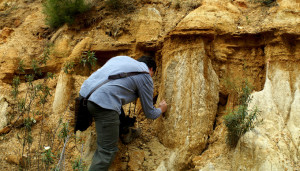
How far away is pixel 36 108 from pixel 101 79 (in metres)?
2.63

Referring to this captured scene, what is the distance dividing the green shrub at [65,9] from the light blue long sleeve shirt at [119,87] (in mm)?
3067

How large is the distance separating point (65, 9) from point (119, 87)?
360 cm

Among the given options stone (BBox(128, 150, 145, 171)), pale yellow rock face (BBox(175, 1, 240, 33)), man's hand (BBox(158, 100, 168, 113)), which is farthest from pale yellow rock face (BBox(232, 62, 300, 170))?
stone (BBox(128, 150, 145, 171))

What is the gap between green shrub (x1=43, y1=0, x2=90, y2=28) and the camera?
6027 mm

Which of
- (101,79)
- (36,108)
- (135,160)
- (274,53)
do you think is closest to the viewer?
(101,79)

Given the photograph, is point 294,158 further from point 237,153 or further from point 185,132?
point 185,132

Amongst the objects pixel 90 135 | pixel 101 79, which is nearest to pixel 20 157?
pixel 90 135

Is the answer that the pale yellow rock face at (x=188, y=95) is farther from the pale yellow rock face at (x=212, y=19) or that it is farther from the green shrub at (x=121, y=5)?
the green shrub at (x=121, y=5)

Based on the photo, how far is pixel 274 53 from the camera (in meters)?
4.55

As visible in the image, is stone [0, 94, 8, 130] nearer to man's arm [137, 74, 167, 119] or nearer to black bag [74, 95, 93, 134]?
black bag [74, 95, 93, 134]

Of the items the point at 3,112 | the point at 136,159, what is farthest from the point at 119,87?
the point at 3,112

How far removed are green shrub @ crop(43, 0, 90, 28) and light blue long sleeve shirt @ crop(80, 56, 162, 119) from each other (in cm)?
307

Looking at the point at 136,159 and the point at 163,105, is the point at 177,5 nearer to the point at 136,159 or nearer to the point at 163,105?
the point at 163,105

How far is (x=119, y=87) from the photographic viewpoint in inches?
131
